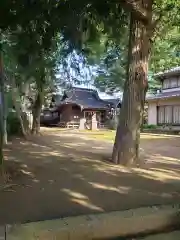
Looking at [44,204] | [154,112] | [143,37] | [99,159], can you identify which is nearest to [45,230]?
[44,204]

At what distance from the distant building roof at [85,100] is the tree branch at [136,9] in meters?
31.1

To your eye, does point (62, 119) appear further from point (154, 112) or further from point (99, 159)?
point (99, 159)

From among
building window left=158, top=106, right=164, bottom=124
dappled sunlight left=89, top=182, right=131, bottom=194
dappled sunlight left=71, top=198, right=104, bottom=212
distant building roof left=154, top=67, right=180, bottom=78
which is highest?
distant building roof left=154, top=67, right=180, bottom=78

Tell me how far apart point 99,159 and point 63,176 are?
245 cm

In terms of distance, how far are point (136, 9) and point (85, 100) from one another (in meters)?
33.8

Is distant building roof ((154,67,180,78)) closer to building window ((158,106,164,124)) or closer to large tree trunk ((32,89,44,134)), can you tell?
building window ((158,106,164,124))

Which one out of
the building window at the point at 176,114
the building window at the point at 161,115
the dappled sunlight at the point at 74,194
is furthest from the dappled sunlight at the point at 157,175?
the building window at the point at 161,115

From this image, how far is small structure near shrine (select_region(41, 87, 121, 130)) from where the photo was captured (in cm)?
4094

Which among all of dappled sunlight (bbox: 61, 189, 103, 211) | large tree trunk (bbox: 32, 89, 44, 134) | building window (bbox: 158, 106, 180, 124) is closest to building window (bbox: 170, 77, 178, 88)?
building window (bbox: 158, 106, 180, 124)

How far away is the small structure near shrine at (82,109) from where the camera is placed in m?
40.9

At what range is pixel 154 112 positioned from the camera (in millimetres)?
32562

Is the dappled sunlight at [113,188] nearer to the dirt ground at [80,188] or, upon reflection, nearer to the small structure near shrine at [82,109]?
the dirt ground at [80,188]

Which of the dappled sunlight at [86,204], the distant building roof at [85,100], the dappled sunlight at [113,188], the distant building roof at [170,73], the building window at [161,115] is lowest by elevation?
the dappled sunlight at [86,204]

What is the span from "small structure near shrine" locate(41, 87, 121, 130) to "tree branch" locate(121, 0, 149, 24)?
31.1 m
